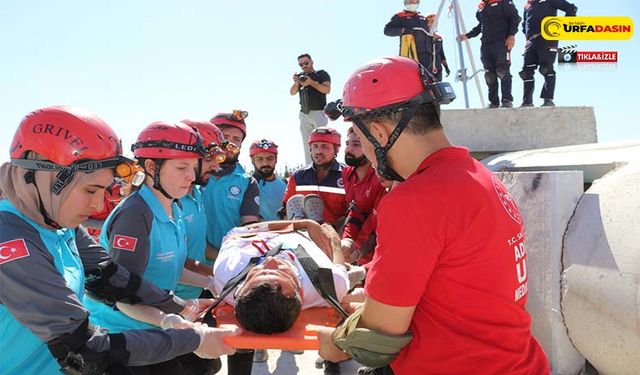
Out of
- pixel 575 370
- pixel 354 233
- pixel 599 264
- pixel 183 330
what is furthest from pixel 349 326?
pixel 354 233

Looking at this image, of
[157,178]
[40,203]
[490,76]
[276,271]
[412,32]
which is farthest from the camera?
[490,76]

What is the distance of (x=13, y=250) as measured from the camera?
1.56 meters

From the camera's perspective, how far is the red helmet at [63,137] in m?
1.72

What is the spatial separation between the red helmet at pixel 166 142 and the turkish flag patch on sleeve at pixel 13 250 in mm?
1166

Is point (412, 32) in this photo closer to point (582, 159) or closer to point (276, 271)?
point (582, 159)

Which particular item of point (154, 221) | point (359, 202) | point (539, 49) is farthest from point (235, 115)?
point (539, 49)

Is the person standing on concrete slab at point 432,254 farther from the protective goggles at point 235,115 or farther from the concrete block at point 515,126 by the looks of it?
the concrete block at point 515,126

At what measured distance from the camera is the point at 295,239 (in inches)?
138

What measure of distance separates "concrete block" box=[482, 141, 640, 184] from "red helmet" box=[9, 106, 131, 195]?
9.75ft

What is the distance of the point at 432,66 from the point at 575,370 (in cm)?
498

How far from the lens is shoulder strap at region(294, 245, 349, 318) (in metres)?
2.59

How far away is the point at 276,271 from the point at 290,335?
0.52 meters

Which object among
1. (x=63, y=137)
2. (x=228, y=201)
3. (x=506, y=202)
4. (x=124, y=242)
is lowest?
(x=228, y=201)

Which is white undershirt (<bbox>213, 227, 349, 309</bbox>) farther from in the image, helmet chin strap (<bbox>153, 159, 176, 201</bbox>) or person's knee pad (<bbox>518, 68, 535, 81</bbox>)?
person's knee pad (<bbox>518, 68, 535, 81</bbox>)
